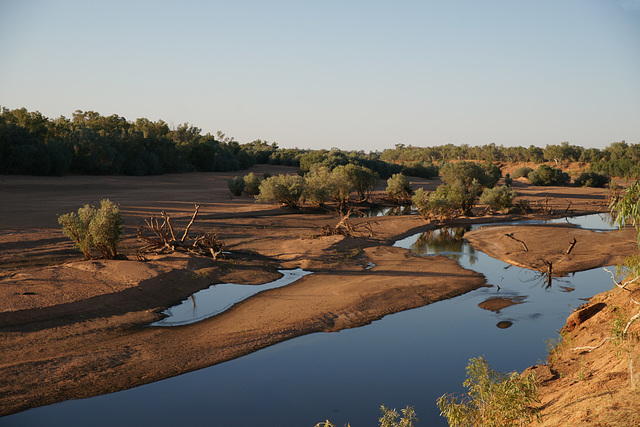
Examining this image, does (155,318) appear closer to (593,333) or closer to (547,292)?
(593,333)

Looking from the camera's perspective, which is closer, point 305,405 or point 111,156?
point 305,405

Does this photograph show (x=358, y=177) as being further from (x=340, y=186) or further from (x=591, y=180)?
(x=591, y=180)

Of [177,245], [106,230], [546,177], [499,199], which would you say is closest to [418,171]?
[546,177]

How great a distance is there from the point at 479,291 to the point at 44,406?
14.4 m

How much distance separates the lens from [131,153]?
58531 mm

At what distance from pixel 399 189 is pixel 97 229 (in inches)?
1323

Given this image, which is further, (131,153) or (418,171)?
(418,171)

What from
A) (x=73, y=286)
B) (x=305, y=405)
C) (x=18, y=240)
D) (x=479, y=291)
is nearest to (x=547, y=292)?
(x=479, y=291)

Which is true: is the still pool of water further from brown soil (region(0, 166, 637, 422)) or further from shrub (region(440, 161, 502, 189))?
shrub (region(440, 161, 502, 189))

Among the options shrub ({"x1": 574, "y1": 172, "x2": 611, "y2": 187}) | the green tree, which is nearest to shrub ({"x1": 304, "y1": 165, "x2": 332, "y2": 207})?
the green tree

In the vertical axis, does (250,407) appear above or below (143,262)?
below

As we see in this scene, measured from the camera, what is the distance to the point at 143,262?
18.2 metres

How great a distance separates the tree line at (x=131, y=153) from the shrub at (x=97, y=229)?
30263mm

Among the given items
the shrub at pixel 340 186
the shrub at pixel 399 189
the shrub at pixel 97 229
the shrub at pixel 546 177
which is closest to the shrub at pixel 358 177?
the shrub at pixel 340 186
